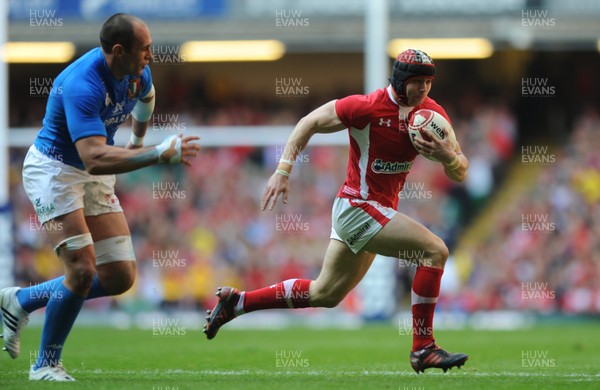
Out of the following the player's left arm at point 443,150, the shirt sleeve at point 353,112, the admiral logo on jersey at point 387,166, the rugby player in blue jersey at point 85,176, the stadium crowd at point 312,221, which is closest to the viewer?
the rugby player in blue jersey at point 85,176

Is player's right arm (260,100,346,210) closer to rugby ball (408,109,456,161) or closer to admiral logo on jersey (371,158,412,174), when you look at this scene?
admiral logo on jersey (371,158,412,174)

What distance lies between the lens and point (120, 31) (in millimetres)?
6762

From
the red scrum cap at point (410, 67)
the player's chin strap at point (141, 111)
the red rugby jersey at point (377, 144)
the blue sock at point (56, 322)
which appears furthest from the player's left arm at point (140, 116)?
the red scrum cap at point (410, 67)

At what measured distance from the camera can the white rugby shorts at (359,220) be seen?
717cm

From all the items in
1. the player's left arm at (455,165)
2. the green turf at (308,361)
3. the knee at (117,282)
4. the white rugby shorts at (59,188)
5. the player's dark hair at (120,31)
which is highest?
the player's dark hair at (120,31)

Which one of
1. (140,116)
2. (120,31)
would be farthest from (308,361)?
(120,31)

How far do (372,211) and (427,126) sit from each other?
75 centimetres

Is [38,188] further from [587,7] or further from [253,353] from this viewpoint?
[587,7]

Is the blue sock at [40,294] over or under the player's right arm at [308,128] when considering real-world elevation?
under

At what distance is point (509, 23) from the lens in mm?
18375

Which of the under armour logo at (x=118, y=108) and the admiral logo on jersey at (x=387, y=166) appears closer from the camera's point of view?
the under armour logo at (x=118, y=108)

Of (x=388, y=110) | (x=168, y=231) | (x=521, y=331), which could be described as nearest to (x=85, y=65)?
(x=388, y=110)

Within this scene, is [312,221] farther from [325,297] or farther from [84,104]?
[84,104]

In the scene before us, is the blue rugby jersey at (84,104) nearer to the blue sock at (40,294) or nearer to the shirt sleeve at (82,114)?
the shirt sleeve at (82,114)
